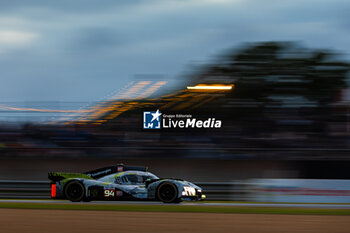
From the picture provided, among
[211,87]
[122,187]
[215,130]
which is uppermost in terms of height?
[211,87]

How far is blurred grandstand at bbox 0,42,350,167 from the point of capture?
Answer: 17078mm

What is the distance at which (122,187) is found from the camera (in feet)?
45.0

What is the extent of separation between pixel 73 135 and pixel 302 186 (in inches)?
315

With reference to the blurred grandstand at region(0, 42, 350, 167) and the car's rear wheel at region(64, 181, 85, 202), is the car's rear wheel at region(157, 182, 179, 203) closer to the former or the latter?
the car's rear wheel at region(64, 181, 85, 202)

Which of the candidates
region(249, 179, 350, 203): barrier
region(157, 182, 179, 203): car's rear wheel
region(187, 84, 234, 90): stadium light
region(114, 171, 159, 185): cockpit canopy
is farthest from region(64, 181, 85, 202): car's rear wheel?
region(187, 84, 234, 90): stadium light

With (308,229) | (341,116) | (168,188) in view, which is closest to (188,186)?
(168,188)

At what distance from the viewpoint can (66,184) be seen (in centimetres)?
1393

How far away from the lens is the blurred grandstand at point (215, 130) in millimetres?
17078

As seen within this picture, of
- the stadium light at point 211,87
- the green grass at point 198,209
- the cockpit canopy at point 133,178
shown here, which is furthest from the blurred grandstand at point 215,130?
the green grass at point 198,209

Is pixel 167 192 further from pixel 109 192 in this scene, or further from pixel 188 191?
pixel 109 192

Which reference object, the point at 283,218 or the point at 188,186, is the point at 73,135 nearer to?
the point at 188,186

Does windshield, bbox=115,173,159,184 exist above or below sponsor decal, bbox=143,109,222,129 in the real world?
below

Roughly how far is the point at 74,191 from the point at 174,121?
16.9ft

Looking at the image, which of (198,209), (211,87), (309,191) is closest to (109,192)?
(198,209)
